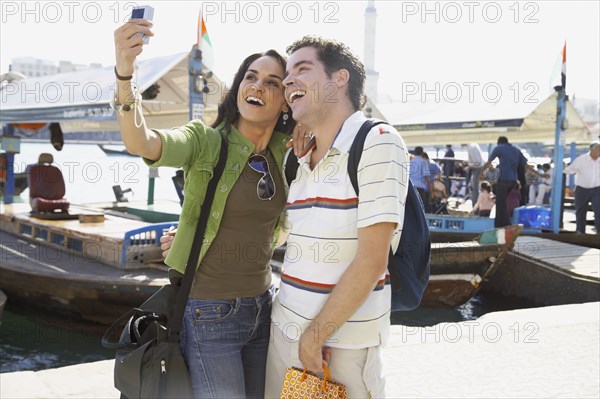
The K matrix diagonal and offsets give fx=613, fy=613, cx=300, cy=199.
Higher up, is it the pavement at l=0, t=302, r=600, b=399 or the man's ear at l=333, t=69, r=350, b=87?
the man's ear at l=333, t=69, r=350, b=87

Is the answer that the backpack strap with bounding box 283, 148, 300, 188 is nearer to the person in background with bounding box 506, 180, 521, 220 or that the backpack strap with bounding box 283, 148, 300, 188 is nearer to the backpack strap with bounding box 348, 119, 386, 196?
the backpack strap with bounding box 348, 119, 386, 196

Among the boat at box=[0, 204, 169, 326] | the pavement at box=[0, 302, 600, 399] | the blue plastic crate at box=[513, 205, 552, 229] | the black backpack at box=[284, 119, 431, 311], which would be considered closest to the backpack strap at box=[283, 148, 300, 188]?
the black backpack at box=[284, 119, 431, 311]

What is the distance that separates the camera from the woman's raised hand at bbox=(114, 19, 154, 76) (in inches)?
67.8

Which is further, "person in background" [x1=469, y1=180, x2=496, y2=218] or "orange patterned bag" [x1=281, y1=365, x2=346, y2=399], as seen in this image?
"person in background" [x1=469, y1=180, x2=496, y2=218]

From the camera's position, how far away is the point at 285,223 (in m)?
2.21

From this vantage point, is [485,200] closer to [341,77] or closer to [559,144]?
[559,144]

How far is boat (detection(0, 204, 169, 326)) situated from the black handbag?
4561mm

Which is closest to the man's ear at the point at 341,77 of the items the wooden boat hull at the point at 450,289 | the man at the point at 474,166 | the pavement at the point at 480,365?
the pavement at the point at 480,365

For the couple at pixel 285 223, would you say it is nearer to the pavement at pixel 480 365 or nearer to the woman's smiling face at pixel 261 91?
the woman's smiling face at pixel 261 91

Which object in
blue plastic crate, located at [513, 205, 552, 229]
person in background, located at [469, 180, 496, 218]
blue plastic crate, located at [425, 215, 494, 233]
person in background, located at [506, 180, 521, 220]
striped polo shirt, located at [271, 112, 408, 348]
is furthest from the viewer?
person in background, located at [469, 180, 496, 218]

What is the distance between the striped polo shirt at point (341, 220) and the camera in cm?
172

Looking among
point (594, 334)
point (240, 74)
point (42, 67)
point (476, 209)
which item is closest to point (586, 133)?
point (476, 209)

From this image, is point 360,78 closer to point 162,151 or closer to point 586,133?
point 162,151

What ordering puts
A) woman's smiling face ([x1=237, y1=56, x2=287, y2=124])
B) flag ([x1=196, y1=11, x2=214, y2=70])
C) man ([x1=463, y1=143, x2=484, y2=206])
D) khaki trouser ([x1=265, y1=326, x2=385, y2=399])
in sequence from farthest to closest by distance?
1. man ([x1=463, y1=143, x2=484, y2=206])
2. flag ([x1=196, y1=11, x2=214, y2=70])
3. woman's smiling face ([x1=237, y1=56, x2=287, y2=124])
4. khaki trouser ([x1=265, y1=326, x2=385, y2=399])
